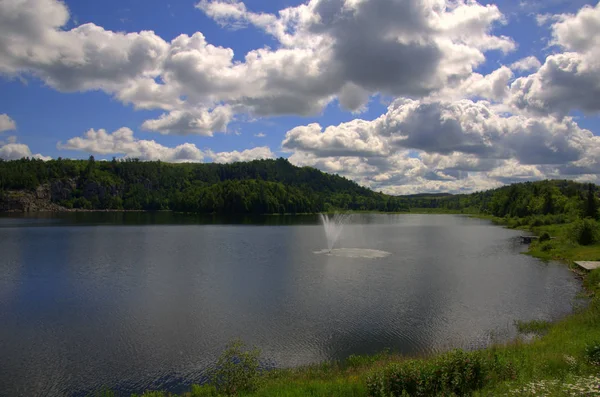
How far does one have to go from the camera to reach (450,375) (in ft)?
44.2

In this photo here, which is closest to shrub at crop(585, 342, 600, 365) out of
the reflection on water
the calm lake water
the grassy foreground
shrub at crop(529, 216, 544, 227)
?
the grassy foreground

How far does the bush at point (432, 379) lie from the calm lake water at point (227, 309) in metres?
8.90

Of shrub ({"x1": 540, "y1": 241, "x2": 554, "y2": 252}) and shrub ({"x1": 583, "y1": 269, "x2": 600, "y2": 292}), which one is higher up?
shrub ({"x1": 540, "y1": 241, "x2": 554, "y2": 252})

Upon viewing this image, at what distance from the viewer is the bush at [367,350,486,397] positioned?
42.5ft

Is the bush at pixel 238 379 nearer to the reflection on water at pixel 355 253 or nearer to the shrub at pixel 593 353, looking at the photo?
the shrub at pixel 593 353

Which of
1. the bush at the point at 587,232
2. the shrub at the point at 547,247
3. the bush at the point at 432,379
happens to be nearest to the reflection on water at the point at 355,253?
the shrub at the point at 547,247

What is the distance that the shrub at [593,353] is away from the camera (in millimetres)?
14142

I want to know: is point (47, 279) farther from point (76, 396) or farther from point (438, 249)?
point (438, 249)

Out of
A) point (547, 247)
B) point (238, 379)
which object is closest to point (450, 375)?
point (238, 379)

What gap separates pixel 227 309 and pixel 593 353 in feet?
76.9

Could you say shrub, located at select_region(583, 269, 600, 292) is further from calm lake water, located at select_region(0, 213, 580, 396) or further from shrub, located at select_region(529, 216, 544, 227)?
shrub, located at select_region(529, 216, 544, 227)

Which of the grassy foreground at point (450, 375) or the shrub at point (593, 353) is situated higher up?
the shrub at point (593, 353)

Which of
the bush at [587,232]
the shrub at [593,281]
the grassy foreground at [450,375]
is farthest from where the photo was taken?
the bush at [587,232]

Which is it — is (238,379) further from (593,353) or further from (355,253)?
(355,253)
